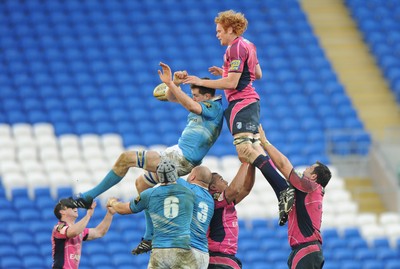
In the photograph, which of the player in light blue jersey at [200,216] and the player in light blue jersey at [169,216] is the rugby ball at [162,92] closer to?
the player in light blue jersey at [200,216]

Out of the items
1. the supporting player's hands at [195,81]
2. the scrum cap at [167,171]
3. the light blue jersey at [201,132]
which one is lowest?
the scrum cap at [167,171]

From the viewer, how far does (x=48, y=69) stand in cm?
1955

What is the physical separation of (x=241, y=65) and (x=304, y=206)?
1.66m

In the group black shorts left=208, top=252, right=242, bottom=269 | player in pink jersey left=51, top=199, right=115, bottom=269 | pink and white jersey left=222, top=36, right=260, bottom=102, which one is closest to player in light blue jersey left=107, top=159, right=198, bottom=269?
black shorts left=208, top=252, right=242, bottom=269

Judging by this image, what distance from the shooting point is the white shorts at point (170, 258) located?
30.3ft

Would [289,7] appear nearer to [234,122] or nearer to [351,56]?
[351,56]

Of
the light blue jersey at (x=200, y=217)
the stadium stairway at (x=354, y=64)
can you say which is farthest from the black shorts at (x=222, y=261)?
the stadium stairway at (x=354, y=64)

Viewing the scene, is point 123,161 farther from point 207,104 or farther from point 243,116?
point 243,116

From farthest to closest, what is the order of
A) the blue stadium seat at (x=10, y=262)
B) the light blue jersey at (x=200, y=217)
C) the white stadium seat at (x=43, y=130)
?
the white stadium seat at (x=43, y=130) → the blue stadium seat at (x=10, y=262) → the light blue jersey at (x=200, y=217)

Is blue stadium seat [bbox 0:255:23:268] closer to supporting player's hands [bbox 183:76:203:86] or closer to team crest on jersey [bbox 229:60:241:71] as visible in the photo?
supporting player's hands [bbox 183:76:203:86]

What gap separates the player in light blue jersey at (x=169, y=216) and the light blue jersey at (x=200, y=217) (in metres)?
0.25

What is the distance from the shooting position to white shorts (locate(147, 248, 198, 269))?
30.3ft

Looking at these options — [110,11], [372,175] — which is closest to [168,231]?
[372,175]

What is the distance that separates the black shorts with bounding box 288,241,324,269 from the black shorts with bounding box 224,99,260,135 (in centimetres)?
136
